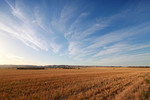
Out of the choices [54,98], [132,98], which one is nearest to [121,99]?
[132,98]

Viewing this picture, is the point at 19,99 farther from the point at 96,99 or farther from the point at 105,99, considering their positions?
the point at 105,99

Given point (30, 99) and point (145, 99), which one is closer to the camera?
point (145, 99)

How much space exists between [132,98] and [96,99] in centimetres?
291

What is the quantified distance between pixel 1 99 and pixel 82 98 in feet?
22.9

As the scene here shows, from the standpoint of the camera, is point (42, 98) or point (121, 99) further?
point (42, 98)

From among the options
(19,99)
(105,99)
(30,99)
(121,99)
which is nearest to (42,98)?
(30,99)

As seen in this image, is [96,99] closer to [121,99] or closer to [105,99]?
[105,99]

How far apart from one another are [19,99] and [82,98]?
5333 millimetres

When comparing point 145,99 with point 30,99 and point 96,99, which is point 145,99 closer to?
point 96,99

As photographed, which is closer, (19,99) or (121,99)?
(121,99)

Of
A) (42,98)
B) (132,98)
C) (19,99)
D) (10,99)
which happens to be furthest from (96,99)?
(10,99)

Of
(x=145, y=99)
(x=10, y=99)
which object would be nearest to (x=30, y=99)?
(x=10, y=99)

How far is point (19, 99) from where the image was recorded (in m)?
7.13

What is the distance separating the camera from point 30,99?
7.13m
